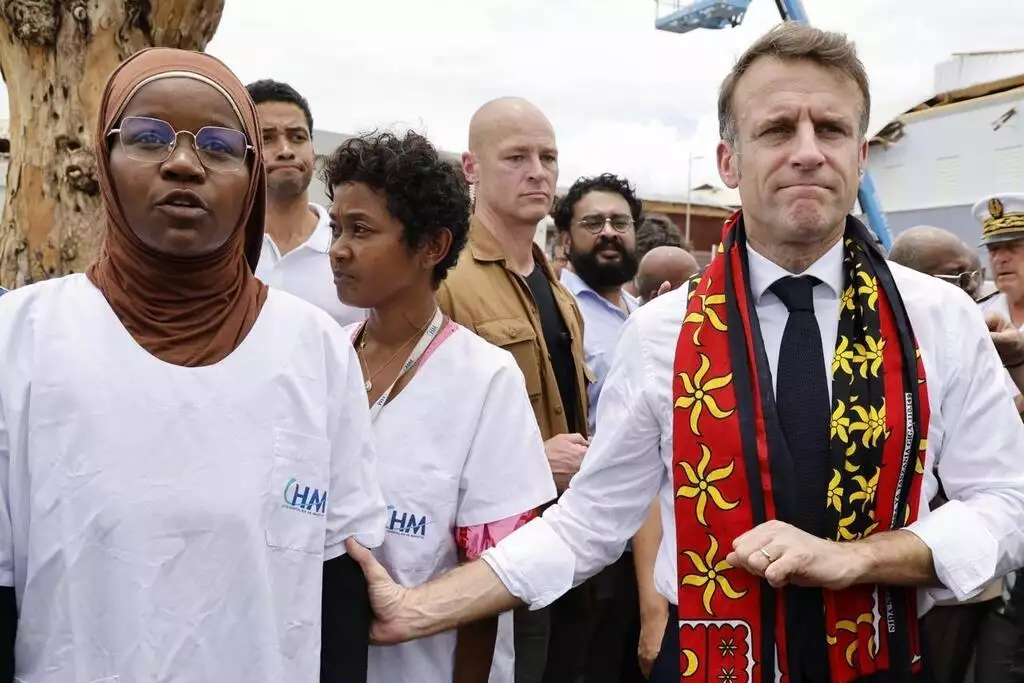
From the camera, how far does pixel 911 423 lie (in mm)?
1730

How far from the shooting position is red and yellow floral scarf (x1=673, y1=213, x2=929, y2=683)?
171 cm

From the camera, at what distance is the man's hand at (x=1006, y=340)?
2688 mm

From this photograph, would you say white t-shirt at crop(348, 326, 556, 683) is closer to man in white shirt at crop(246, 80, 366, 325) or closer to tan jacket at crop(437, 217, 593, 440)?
tan jacket at crop(437, 217, 593, 440)

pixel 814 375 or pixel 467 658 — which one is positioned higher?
pixel 814 375

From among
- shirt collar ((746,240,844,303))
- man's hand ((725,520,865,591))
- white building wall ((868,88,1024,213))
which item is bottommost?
man's hand ((725,520,865,591))

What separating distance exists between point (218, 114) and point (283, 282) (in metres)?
1.92

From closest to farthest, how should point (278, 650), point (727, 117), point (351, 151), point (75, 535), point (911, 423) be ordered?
point (75, 535) → point (278, 650) → point (911, 423) → point (727, 117) → point (351, 151)

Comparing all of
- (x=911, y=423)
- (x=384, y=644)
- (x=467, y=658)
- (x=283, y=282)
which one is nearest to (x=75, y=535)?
(x=384, y=644)

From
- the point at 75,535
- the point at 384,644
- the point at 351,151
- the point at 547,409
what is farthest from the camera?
the point at 547,409

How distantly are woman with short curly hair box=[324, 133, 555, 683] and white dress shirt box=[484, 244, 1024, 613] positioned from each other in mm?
129

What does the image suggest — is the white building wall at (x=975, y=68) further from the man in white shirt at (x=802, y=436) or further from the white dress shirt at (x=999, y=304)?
the man in white shirt at (x=802, y=436)

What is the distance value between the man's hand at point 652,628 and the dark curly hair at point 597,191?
2331 millimetres

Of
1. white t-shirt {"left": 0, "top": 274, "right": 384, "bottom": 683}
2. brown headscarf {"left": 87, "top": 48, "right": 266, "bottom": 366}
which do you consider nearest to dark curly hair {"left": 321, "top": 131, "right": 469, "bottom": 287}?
brown headscarf {"left": 87, "top": 48, "right": 266, "bottom": 366}

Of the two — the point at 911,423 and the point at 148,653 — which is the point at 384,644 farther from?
the point at 911,423
